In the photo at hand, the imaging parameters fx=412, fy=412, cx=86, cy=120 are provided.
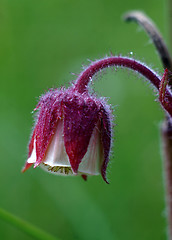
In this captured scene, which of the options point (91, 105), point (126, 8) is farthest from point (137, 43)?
point (91, 105)

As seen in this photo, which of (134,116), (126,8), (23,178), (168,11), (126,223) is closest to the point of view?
(168,11)

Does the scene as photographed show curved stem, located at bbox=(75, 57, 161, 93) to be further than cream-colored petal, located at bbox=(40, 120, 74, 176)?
A: Yes

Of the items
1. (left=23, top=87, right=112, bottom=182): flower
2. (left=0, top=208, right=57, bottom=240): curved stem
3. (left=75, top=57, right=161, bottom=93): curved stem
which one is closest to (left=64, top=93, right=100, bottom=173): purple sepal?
(left=23, top=87, right=112, bottom=182): flower

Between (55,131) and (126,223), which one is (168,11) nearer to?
(55,131)

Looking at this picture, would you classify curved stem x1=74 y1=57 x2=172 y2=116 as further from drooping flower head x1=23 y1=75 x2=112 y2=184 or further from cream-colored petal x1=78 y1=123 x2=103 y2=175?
cream-colored petal x1=78 y1=123 x2=103 y2=175

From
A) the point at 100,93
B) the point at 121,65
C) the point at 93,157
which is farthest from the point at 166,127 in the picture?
the point at 100,93

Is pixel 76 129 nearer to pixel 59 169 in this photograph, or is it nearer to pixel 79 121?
pixel 79 121
